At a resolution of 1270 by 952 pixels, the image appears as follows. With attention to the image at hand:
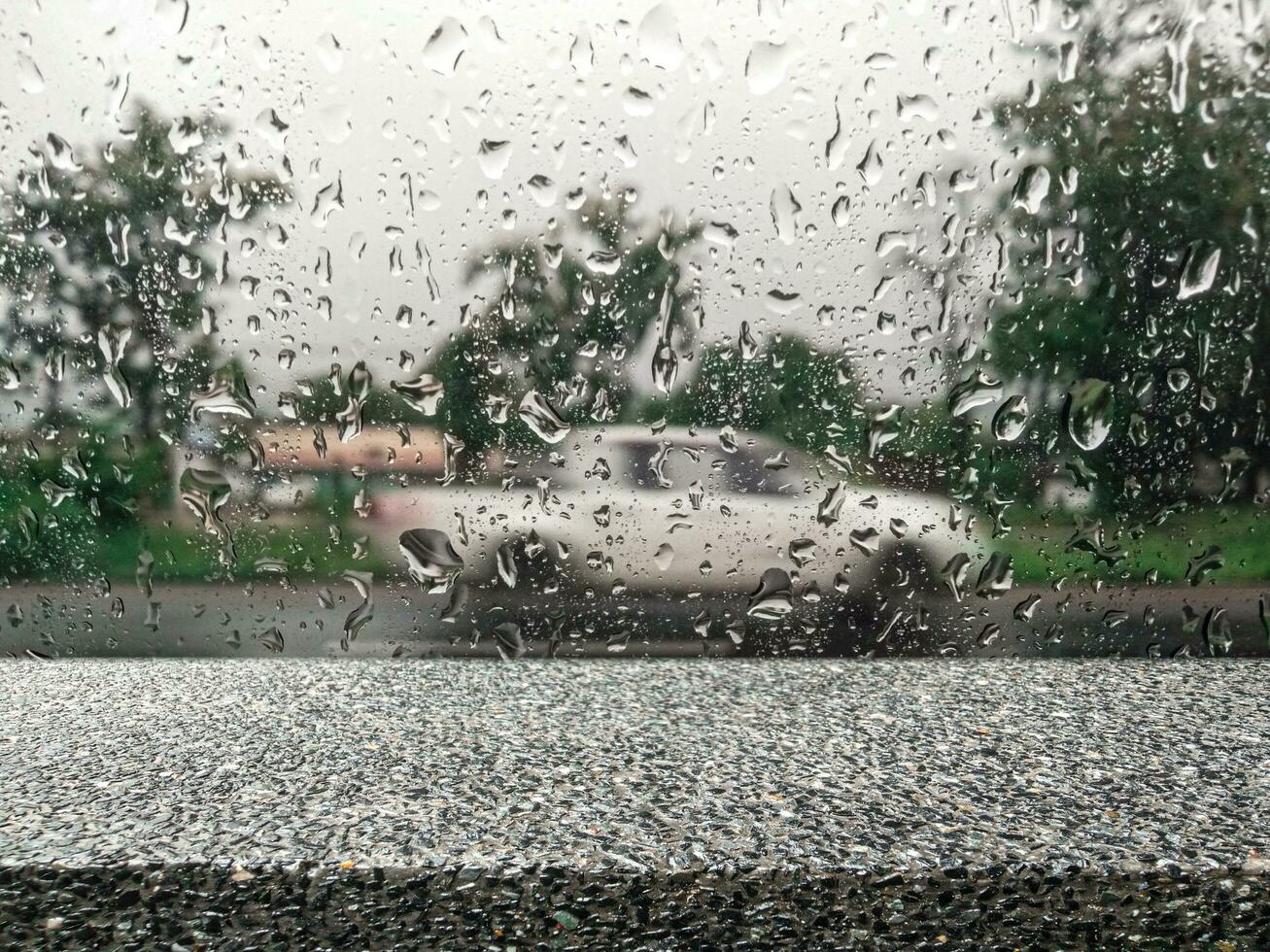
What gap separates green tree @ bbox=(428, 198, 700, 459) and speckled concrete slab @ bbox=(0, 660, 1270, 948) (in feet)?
2.20

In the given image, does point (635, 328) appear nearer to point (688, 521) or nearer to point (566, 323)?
point (566, 323)

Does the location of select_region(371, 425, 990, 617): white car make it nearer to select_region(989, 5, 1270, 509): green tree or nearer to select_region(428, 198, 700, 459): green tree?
select_region(428, 198, 700, 459): green tree

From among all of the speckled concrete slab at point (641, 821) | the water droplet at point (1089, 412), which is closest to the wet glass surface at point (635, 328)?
the water droplet at point (1089, 412)

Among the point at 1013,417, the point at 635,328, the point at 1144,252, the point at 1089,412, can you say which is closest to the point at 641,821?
the point at 635,328

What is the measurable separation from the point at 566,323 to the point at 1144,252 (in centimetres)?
125

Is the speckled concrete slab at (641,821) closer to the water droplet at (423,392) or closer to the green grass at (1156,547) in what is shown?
the green grass at (1156,547)

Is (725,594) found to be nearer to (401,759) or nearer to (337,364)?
(401,759)

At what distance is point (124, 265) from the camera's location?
71.6 inches

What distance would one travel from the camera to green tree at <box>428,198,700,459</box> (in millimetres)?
1812

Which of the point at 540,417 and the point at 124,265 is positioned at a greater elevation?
the point at 124,265

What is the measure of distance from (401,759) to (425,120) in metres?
1.35

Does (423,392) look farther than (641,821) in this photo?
Yes

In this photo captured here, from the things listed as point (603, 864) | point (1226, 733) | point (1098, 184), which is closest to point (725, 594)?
point (1226, 733)

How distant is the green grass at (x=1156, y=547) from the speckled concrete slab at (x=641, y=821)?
40cm
